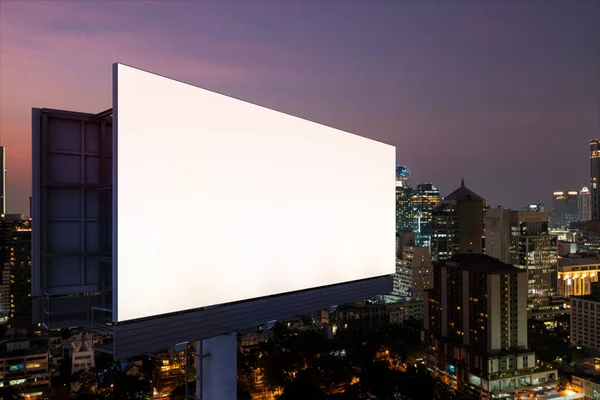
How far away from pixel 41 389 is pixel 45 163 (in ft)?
53.9

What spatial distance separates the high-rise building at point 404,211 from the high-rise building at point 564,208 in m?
41.8

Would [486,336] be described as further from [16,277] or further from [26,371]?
[16,277]

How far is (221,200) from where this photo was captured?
3041 mm

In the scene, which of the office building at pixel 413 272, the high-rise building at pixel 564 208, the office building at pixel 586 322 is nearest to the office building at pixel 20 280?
the office building at pixel 413 272

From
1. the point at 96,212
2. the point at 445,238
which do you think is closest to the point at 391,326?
the point at 445,238

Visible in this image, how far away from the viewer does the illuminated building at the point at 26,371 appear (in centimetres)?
1530

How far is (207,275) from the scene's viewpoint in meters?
2.89

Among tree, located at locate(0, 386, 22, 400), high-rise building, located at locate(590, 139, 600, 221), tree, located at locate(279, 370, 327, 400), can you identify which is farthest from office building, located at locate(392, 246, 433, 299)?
high-rise building, located at locate(590, 139, 600, 221)

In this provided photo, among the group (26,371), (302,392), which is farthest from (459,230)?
(26,371)

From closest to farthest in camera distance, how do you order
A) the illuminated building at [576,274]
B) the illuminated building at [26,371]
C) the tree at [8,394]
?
the tree at [8,394], the illuminated building at [26,371], the illuminated building at [576,274]

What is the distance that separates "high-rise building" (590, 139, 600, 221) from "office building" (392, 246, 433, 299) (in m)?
33.1

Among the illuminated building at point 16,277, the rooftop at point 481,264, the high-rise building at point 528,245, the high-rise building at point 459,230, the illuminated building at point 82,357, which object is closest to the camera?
the illuminated building at point 82,357

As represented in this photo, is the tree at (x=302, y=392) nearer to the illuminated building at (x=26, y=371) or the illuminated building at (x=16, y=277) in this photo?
the illuminated building at (x=26, y=371)

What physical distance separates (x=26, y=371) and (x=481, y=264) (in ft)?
59.2
